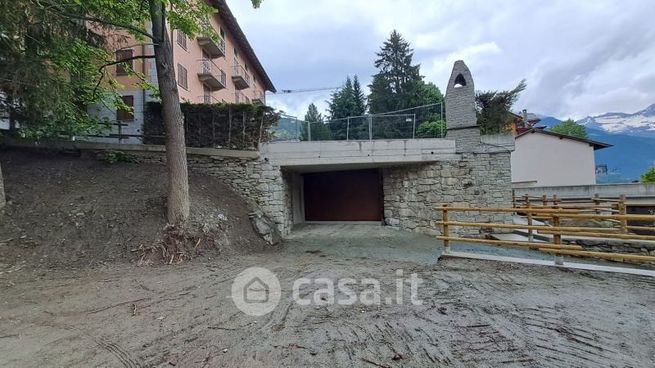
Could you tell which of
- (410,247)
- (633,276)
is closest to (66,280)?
(410,247)

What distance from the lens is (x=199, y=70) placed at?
53.9 feet

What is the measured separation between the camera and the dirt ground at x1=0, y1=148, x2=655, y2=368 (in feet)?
9.35

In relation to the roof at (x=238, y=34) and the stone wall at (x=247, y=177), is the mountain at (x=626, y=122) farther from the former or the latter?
the stone wall at (x=247, y=177)

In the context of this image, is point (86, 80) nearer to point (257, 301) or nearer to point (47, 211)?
point (47, 211)

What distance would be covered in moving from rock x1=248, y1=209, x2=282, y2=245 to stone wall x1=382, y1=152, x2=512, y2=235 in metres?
4.27

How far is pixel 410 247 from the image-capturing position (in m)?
8.36

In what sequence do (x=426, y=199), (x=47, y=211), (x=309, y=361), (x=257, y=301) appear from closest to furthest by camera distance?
1. (x=309, y=361)
2. (x=257, y=301)
3. (x=47, y=211)
4. (x=426, y=199)

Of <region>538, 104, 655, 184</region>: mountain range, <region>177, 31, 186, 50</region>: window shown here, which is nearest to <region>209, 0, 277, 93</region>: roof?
<region>177, 31, 186, 50</region>: window

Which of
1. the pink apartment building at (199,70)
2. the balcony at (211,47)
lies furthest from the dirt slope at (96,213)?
the balcony at (211,47)

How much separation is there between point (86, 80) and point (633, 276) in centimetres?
1223

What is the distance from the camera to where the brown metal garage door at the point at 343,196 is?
44.1 feet

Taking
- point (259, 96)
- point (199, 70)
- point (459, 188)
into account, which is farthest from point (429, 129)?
point (259, 96)

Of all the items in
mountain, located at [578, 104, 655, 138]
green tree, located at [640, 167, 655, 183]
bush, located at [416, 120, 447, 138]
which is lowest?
green tree, located at [640, 167, 655, 183]

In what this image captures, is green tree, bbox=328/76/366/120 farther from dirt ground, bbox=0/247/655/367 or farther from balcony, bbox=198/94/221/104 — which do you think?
dirt ground, bbox=0/247/655/367
